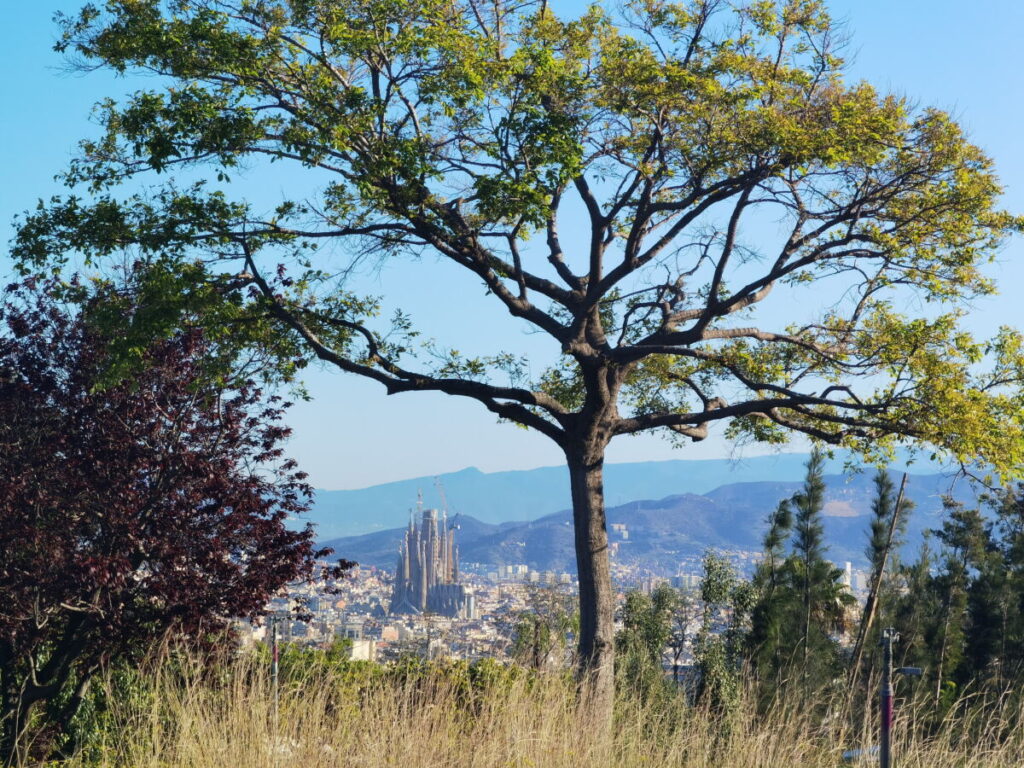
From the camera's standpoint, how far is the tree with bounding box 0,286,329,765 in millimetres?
9367

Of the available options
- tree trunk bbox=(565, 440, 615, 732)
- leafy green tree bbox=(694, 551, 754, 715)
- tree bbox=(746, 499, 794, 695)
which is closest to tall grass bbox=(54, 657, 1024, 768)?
tree trunk bbox=(565, 440, 615, 732)

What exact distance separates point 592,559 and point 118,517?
14.6 feet

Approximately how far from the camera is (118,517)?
950 centimetres

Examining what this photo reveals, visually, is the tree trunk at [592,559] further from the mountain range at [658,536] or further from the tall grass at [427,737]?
the mountain range at [658,536]

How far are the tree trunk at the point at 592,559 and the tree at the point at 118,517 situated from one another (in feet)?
8.74

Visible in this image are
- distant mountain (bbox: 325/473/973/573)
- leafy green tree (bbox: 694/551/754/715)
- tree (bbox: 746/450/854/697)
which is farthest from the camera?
distant mountain (bbox: 325/473/973/573)

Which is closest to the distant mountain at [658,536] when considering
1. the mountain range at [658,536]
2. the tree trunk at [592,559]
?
the mountain range at [658,536]

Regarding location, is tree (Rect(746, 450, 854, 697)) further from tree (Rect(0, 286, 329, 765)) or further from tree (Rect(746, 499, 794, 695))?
tree (Rect(0, 286, 329, 765))

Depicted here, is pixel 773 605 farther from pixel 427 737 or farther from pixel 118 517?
pixel 427 737

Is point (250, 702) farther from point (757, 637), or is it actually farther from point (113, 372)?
point (757, 637)

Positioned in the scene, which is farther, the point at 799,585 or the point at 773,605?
the point at 799,585

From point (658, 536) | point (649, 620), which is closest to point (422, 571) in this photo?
Result: point (649, 620)

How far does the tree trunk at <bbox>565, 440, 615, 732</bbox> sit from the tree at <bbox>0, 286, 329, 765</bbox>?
2664 mm

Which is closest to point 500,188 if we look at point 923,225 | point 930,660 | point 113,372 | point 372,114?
point 372,114
